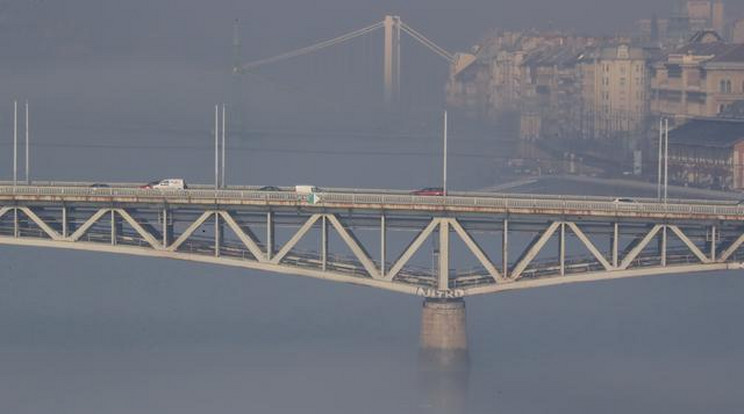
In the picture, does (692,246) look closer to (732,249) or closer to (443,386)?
(732,249)

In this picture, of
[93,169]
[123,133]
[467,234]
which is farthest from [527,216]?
[123,133]

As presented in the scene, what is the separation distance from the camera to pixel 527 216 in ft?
235

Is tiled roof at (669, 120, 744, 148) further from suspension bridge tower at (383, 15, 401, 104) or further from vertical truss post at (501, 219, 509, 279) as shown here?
vertical truss post at (501, 219, 509, 279)

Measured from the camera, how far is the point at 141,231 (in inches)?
2793

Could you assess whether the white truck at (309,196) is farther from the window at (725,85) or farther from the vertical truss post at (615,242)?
the window at (725,85)

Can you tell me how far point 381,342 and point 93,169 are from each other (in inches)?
2261

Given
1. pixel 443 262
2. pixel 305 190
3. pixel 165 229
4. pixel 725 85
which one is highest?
pixel 725 85

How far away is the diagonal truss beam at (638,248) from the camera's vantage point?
7031 cm

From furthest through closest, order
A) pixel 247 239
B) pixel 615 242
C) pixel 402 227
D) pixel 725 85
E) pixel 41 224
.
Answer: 1. pixel 725 85
2. pixel 402 227
3. pixel 41 224
4. pixel 615 242
5. pixel 247 239

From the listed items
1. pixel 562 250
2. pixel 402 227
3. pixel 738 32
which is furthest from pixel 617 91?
pixel 562 250

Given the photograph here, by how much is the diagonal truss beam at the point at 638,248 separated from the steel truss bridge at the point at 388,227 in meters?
0.03

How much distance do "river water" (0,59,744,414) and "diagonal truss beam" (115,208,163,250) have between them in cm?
234

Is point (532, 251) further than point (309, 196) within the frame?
No

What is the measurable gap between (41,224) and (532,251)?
10.9 meters
